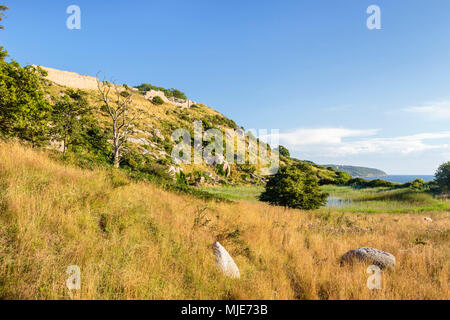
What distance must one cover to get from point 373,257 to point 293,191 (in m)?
10.7

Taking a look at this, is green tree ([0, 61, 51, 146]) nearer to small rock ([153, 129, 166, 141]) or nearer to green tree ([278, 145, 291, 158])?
small rock ([153, 129, 166, 141])

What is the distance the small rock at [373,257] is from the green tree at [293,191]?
10378 millimetres

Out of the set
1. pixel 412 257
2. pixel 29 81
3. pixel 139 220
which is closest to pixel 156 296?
pixel 139 220

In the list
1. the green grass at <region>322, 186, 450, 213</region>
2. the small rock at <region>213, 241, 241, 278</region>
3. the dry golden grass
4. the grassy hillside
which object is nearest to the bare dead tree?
the grassy hillside

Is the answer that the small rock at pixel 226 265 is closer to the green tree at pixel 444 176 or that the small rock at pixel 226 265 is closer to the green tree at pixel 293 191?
the green tree at pixel 293 191

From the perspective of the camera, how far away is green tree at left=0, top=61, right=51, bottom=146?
33.6 feet

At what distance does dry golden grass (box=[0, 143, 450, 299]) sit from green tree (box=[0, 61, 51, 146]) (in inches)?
225

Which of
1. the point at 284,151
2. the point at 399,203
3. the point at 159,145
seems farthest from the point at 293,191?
the point at 284,151

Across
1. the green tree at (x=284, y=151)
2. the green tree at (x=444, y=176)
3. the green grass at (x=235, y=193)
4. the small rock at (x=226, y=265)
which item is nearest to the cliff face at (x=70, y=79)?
the green grass at (x=235, y=193)

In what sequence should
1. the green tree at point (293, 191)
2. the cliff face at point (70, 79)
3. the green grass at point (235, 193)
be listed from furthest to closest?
the cliff face at point (70, 79), the green grass at point (235, 193), the green tree at point (293, 191)

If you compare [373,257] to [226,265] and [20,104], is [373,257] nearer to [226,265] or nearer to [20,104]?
[226,265]

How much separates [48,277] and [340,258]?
6465 mm

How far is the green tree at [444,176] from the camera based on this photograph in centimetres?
2561
